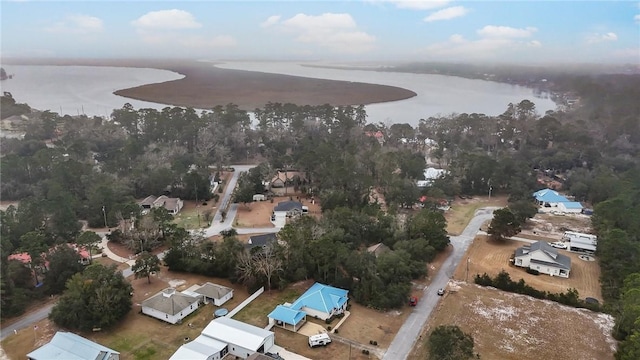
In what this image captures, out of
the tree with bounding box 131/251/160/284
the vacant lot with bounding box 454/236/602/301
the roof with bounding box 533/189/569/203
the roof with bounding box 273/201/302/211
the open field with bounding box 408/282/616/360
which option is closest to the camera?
the open field with bounding box 408/282/616/360

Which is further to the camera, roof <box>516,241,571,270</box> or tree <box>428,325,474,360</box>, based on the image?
roof <box>516,241,571,270</box>

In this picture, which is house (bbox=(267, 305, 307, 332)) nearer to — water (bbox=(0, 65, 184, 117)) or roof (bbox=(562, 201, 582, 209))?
roof (bbox=(562, 201, 582, 209))

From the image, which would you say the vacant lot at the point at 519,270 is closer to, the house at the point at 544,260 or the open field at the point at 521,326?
the house at the point at 544,260

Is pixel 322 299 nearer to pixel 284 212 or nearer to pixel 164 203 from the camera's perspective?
pixel 284 212

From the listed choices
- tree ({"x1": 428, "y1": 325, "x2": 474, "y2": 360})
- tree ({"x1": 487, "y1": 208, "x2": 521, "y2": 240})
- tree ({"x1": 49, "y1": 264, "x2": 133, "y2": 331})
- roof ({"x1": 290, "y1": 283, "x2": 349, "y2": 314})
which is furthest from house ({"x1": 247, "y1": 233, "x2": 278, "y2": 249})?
tree ({"x1": 487, "y1": 208, "x2": 521, "y2": 240})

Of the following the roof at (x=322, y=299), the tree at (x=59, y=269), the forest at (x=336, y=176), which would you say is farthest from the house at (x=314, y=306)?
the tree at (x=59, y=269)

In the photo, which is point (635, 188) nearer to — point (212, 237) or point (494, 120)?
point (494, 120)

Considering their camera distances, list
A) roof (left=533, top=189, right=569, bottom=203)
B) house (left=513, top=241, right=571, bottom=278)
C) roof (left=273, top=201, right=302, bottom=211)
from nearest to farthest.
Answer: house (left=513, top=241, right=571, bottom=278)
roof (left=273, top=201, right=302, bottom=211)
roof (left=533, top=189, right=569, bottom=203)

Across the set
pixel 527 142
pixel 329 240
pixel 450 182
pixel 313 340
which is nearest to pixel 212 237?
pixel 329 240
